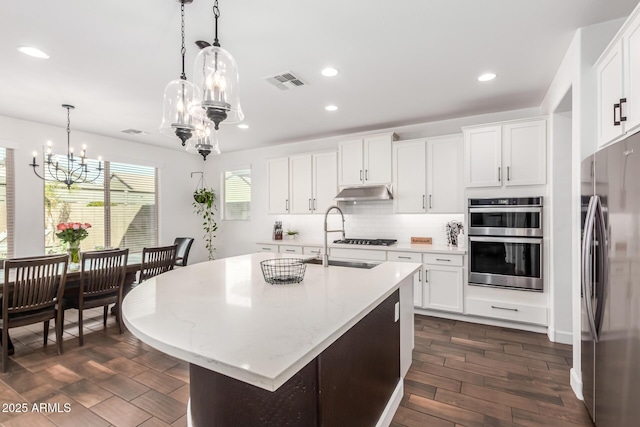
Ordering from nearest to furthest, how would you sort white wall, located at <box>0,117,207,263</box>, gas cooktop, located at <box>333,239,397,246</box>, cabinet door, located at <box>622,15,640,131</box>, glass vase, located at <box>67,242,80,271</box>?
cabinet door, located at <box>622,15,640,131</box>, glass vase, located at <box>67,242,80,271</box>, white wall, located at <box>0,117,207,263</box>, gas cooktop, located at <box>333,239,397,246</box>

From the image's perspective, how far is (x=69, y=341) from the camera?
3.31 meters

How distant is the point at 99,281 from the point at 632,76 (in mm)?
4622

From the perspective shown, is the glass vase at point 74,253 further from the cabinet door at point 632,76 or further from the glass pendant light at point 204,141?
the cabinet door at point 632,76

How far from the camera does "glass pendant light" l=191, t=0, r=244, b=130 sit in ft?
5.57

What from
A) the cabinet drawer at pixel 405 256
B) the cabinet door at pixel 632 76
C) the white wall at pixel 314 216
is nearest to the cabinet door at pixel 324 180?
the white wall at pixel 314 216

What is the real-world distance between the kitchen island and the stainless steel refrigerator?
106cm

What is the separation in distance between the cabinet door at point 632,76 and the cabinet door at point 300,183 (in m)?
3.91

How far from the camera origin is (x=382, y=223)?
485 cm

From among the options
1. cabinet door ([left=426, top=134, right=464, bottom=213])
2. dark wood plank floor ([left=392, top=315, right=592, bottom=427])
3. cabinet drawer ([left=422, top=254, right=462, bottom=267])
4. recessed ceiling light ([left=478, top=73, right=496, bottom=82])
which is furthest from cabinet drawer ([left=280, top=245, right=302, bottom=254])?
recessed ceiling light ([left=478, top=73, right=496, bottom=82])

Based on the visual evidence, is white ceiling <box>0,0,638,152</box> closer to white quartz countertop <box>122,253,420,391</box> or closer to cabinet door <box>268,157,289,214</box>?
cabinet door <box>268,157,289,214</box>

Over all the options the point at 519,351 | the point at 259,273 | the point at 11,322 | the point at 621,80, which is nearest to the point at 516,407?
the point at 519,351

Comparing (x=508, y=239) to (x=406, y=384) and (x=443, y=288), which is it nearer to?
(x=443, y=288)

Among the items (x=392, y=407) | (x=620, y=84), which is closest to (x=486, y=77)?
(x=620, y=84)

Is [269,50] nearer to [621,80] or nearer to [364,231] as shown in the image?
[621,80]
